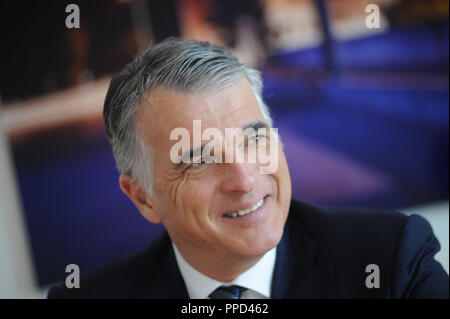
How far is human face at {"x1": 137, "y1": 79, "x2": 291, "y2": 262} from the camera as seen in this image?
109 centimetres

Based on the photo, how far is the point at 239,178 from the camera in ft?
3.52

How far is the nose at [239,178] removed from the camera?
1070 millimetres

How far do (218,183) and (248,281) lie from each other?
31 centimetres

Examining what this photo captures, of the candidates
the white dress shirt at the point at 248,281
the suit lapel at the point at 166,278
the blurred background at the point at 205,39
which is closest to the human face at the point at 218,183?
the white dress shirt at the point at 248,281

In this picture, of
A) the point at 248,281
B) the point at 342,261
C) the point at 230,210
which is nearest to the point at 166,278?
the point at 248,281

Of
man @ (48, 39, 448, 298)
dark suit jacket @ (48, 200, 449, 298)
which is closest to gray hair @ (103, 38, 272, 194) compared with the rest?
man @ (48, 39, 448, 298)

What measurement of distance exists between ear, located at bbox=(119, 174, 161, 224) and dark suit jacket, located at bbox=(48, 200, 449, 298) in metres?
0.16

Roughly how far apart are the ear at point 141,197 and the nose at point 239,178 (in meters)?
0.29

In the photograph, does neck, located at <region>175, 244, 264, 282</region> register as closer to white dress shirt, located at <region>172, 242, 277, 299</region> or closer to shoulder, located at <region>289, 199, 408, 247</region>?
white dress shirt, located at <region>172, 242, 277, 299</region>

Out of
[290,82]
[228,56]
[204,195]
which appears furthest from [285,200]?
[290,82]

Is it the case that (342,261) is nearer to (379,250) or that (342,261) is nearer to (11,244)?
(379,250)

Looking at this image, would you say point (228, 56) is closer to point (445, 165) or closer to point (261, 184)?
point (261, 184)

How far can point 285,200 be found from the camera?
1.17 metres

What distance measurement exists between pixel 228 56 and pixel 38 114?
5.48ft
